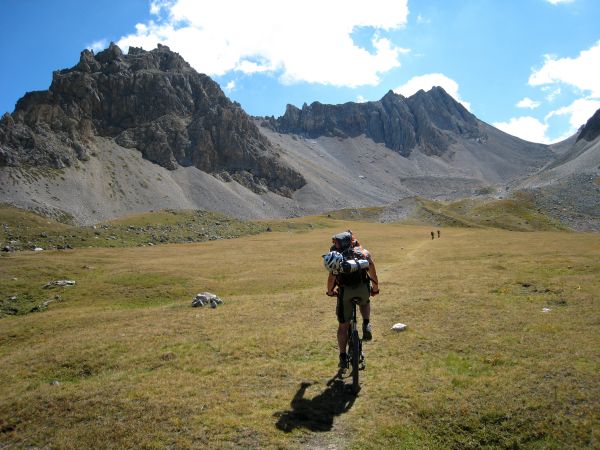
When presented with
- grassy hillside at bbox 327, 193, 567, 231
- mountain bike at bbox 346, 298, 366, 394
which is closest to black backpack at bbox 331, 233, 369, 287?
mountain bike at bbox 346, 298, 366, 394

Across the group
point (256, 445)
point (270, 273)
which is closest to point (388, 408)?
point (256, 445)

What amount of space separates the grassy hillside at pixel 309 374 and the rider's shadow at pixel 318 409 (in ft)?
0.15

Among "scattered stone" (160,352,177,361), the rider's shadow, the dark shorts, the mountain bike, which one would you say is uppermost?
the dark shorts

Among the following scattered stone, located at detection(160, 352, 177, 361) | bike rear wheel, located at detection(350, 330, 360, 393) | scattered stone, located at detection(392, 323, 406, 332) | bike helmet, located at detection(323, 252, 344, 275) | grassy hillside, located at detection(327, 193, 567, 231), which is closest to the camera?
bike rear wheel, located at detection(350, 330, 360, 393)

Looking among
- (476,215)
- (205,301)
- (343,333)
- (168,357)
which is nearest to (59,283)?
(205,301)

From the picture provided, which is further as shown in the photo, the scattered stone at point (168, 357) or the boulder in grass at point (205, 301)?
the boulder in grass at point (205, 301)

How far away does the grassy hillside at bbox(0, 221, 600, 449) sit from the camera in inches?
379

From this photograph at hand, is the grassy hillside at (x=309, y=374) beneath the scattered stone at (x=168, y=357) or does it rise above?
beneath

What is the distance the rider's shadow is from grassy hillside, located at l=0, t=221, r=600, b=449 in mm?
47

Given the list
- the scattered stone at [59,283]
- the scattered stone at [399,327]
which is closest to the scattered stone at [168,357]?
the scattered stone at [399,327]

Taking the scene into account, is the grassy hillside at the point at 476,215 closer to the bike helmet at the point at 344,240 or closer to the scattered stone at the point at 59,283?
the scattered stone at the point at 59,283

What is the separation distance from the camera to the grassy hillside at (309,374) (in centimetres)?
963

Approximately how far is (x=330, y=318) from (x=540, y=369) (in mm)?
9387

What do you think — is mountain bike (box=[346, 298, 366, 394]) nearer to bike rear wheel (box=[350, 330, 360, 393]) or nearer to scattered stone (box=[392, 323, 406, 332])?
bike rear wheel (box=[350, 330, 360, 393])
